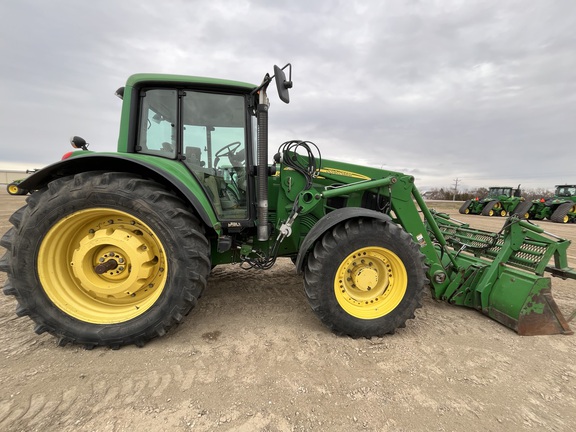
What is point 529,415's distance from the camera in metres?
1.65

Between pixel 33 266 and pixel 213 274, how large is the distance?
6.65 ft

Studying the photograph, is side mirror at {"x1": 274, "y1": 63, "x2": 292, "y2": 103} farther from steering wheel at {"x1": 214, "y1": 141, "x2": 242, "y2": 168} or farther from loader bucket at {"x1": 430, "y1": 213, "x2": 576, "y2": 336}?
loader bucket at {"x1": 430, "y1": 213, "x2": 576, "y2": 336}

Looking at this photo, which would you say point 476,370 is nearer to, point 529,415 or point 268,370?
point 529,415

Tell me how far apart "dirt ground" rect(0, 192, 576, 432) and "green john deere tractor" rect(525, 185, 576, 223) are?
15.7m

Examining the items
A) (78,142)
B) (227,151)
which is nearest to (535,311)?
(227,151)

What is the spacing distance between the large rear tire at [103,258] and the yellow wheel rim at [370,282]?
3.97ft

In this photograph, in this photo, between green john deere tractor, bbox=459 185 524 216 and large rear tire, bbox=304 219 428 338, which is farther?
green john deere tractor, bbox=459 185 524 216

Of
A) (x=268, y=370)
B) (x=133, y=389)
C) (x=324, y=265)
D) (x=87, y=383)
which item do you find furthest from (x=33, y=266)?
(x=324, y=265)

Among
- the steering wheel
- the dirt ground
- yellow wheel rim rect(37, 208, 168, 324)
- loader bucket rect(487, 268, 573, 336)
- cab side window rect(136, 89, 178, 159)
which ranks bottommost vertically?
the dirt ground

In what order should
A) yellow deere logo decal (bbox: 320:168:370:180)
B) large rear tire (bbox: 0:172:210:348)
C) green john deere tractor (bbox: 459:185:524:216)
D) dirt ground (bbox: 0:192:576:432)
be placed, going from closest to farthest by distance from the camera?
dirt ground (bbox: 0:192:576:432) → large rear tire (bbox: 0:172:210:348) → yellow deere logo decal (bbox: 320:168:370:180) → green john deere tractor (bbox: 459:185:524:216)

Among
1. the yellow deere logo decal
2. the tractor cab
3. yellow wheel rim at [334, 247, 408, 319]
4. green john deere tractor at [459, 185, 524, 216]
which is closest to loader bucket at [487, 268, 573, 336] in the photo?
yellow wheel rim at [334, 247, 408, 319]

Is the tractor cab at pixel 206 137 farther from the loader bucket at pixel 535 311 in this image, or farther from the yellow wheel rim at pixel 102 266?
the loader bucket at pixel 535 311

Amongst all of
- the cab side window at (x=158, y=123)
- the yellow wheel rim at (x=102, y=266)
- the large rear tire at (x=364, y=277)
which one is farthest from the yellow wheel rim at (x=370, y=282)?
the cab side window at (x=158, y=123)

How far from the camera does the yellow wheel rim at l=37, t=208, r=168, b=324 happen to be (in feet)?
7.14
